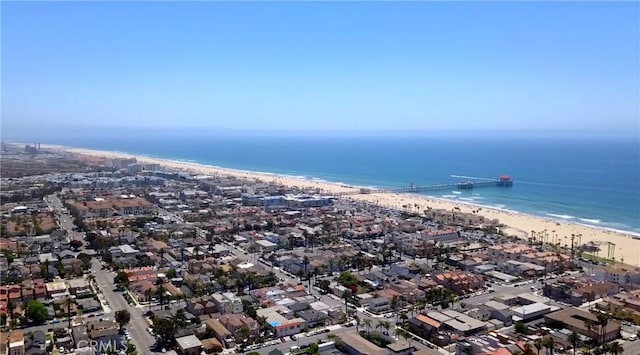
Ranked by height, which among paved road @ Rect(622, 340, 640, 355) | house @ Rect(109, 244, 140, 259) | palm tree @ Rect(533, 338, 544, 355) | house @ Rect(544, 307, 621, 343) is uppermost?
palm tree @ Rect(533, 338, 544, 355)

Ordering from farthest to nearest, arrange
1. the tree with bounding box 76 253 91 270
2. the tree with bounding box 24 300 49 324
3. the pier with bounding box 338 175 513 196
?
the pier with bounding box 338 175 513 196, the tree with bounding box 76 253 91 270, the tree with bounding box 24 300 49 324

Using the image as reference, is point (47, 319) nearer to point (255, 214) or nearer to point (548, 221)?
point (255, 214)

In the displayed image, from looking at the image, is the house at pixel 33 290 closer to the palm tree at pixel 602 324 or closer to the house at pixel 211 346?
the house at pixel 211 346

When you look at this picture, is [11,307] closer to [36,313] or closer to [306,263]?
[36,313]

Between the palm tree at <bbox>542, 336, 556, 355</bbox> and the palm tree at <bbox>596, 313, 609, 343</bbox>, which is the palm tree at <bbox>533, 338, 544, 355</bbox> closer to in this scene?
the palm tree at <bbox>542, 336, 556, 355</bbox>

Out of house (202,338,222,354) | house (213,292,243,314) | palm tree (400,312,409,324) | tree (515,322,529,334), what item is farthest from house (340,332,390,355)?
tree (515,322,529,334)

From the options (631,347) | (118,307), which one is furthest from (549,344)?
(118,307)

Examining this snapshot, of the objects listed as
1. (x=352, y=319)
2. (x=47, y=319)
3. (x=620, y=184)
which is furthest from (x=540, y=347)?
(x=620, y=184)
